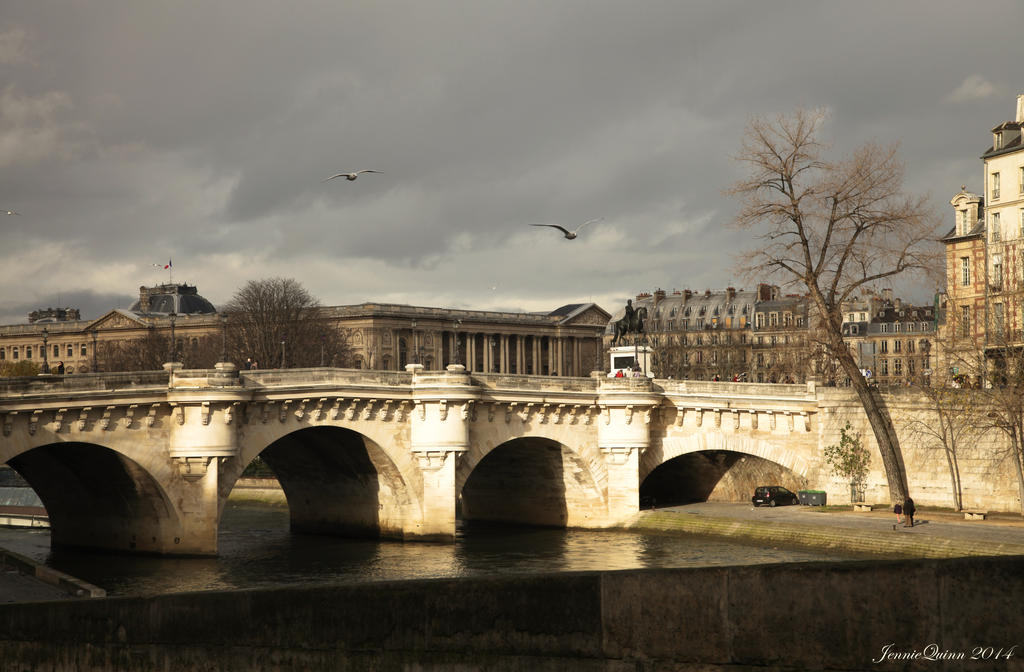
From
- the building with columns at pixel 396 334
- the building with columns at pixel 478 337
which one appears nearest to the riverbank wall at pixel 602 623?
the building with columns at pixel 396 334

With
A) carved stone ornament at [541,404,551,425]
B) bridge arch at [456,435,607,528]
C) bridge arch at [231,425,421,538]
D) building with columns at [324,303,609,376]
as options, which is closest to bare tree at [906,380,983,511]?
bridge arch at [456,435,607,528]

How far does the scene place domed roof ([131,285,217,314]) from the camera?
182125 mm

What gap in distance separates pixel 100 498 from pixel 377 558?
12.0 m

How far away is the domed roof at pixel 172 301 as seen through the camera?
18212 centimetres

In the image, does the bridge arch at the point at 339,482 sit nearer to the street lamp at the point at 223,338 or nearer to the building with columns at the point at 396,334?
the street lamp at the point at 223,338

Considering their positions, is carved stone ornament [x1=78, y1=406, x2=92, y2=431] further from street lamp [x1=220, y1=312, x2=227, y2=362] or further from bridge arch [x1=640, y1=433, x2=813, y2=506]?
bridge arch [x1=640, y1=433, x2=813, y2=506]

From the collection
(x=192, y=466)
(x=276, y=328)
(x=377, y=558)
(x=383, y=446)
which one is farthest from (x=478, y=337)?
(x=192, y=466)

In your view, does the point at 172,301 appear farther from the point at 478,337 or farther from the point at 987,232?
the point at 987,232

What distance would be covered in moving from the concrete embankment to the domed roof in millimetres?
127482

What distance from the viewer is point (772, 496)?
65812 millimetres

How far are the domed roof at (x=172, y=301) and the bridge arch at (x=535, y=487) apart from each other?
115 metres

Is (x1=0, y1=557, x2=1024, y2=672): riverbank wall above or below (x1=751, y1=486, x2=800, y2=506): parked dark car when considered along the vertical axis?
above

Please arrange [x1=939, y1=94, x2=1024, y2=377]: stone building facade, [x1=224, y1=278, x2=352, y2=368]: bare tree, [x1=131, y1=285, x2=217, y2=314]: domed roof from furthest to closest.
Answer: [x1=131, y1=285, x2=217, y2=314]: domed roof → [x1=224, y1=278, x2=352, y2=368]: bare tree → [x1=939, y1=94, x2=1024, y2=377]: stone building facade

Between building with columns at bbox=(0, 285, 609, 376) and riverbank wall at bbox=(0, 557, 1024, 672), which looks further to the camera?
building with columns at bbox=(0, 285, 609, 376)
